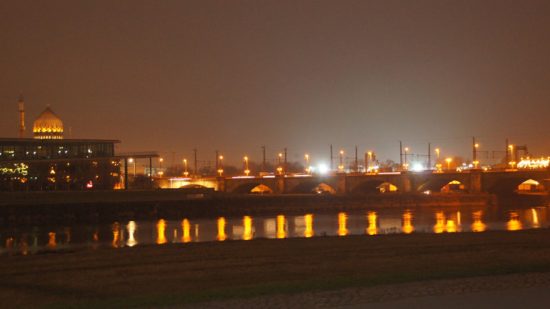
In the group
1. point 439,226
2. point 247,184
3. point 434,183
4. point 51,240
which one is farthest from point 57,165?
point 439,226

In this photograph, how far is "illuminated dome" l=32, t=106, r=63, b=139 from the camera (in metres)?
166

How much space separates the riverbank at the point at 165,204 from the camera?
65.8m

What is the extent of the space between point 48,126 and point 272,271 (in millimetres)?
156256

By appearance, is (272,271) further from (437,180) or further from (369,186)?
(369,186)

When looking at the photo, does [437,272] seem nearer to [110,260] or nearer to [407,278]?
[407,278]

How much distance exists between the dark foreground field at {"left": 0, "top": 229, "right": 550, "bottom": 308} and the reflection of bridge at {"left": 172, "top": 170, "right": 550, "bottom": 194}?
6127cm

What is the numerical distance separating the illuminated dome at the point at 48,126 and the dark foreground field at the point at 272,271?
14273cm

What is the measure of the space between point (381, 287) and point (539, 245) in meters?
14.5

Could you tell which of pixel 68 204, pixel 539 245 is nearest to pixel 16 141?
pixel 68 204

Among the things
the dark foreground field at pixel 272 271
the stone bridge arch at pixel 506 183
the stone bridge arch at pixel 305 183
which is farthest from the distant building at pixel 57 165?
the dark foreground field at pixel 272 271

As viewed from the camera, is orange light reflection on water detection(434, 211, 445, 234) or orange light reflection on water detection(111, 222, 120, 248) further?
orange light reflection on water detection(434, 211, 445, 234)

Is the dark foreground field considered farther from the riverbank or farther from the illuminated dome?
the illuminated dome

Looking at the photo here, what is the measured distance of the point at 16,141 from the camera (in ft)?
360

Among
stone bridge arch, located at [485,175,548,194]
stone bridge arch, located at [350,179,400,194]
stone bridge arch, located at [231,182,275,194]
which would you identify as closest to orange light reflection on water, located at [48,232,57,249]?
stone bridge arch, located at [485,175,548,194]
